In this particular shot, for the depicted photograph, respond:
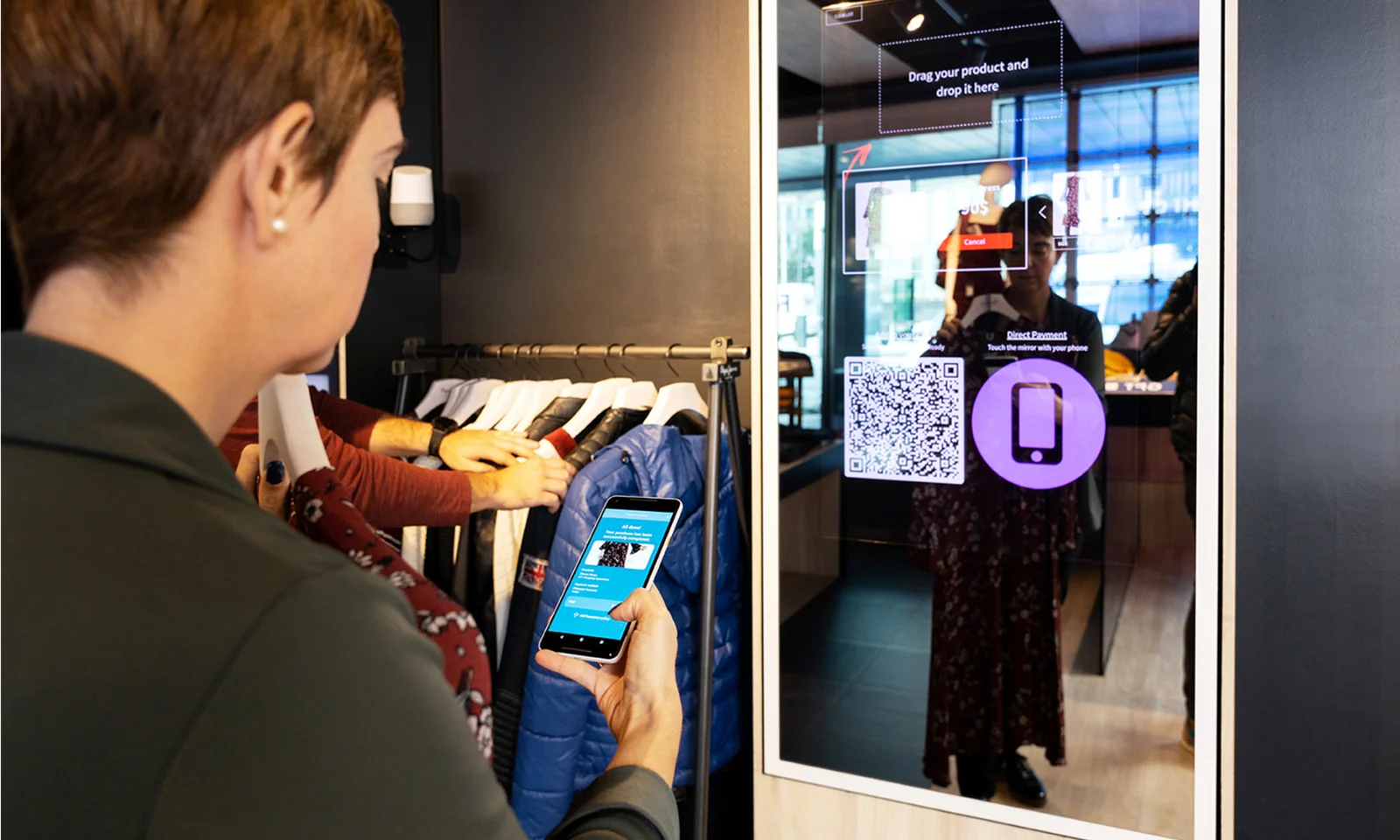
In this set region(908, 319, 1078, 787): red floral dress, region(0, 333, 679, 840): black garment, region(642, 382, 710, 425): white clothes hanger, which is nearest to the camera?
region(0, 333, 679, 840): black garment

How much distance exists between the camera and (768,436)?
7.04ft

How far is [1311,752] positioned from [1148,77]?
1.25m

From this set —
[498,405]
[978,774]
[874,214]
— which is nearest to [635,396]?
[498,405]

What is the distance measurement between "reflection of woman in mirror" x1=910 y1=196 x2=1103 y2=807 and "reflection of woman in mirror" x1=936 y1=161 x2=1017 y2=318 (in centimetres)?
2

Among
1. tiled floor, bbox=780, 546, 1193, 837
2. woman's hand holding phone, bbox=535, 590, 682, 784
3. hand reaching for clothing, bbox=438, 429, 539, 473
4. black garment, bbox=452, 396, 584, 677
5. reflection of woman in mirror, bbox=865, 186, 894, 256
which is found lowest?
tiled floor, bbox=780, 546, 1193, 837

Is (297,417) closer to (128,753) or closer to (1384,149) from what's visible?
(128,753)

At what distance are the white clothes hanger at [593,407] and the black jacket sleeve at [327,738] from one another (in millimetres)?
1825

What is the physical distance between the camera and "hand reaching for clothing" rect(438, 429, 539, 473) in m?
2.18

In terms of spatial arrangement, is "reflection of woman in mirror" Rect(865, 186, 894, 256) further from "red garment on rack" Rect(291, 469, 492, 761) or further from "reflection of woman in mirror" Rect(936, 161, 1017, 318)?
"red garment on rack" Rect(291, 469, 492, 761)

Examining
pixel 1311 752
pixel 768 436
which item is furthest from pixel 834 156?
pixel 1311 752

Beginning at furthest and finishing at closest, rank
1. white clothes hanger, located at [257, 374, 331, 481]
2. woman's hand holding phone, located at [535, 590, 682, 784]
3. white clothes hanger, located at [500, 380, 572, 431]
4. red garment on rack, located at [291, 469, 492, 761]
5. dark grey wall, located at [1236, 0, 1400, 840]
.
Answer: white clothes hanger, located at [500, 380, 572, 431] < dark grey wall, located at [1236, 0, 1400, 840] < white clothes hanger, located at [257, 374, 331, 481] < red garment on rack, located at [291, 469, 492, 761] < woman's hand holding phone, located at [535, 590, 682, 784]

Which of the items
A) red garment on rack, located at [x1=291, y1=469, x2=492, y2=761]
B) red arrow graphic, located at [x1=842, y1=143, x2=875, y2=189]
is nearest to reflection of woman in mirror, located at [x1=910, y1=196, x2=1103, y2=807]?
red arrow graphic, located at [x1=842, y1=143, x2=875, y2=189]

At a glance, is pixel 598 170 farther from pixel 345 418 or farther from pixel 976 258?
pixel 976 258

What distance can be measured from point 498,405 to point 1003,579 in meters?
1.24
